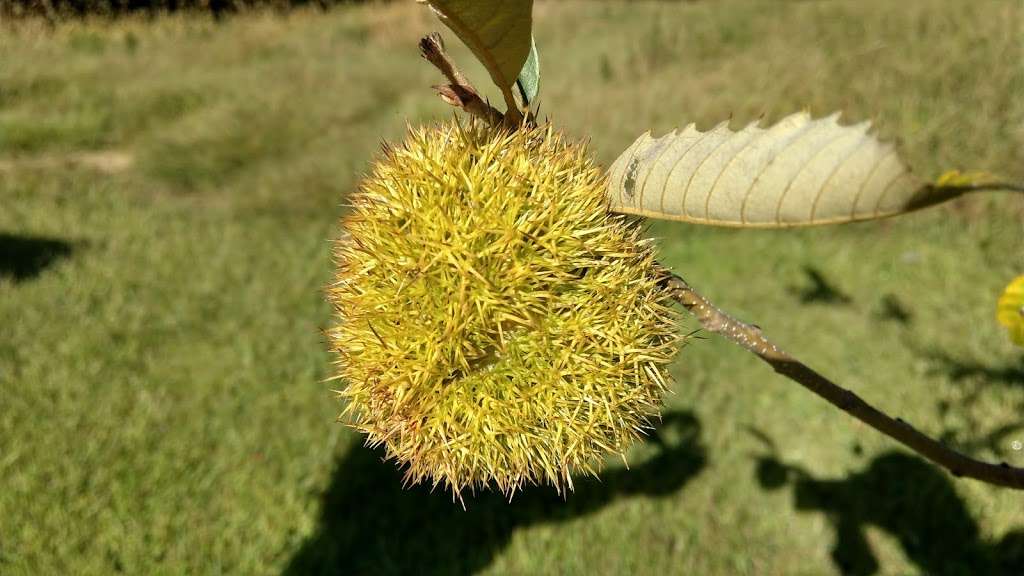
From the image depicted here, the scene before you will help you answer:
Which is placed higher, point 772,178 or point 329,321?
point 772,178

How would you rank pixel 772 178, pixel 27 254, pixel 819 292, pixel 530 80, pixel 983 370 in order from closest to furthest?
pixel 772 178 < pixel 530 80 < pixel 983 370 < pixel 819 292 < pixel 27 254

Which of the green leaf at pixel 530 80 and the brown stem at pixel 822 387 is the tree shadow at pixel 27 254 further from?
the brown stem at pixel 822 387

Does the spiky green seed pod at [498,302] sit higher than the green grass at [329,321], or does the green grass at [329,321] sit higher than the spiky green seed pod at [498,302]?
the spiky green seed pod at [498,302]

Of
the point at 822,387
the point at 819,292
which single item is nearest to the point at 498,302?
the point at 822,387

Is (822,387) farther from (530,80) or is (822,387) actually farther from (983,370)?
(983,370)

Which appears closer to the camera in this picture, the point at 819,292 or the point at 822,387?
the point at 822,387

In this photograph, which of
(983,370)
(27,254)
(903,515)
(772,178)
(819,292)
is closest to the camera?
(772,178)

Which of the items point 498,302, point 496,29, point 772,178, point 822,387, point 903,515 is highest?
point 496,29

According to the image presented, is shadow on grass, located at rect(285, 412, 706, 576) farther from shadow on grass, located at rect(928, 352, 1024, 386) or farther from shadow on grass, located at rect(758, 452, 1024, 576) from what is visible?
shadow on grass, located at rect(928, 352, 1024, 386)

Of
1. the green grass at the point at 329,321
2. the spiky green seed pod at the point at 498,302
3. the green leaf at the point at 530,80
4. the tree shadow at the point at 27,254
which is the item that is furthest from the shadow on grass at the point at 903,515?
the tree shadow at the point at 27,254
